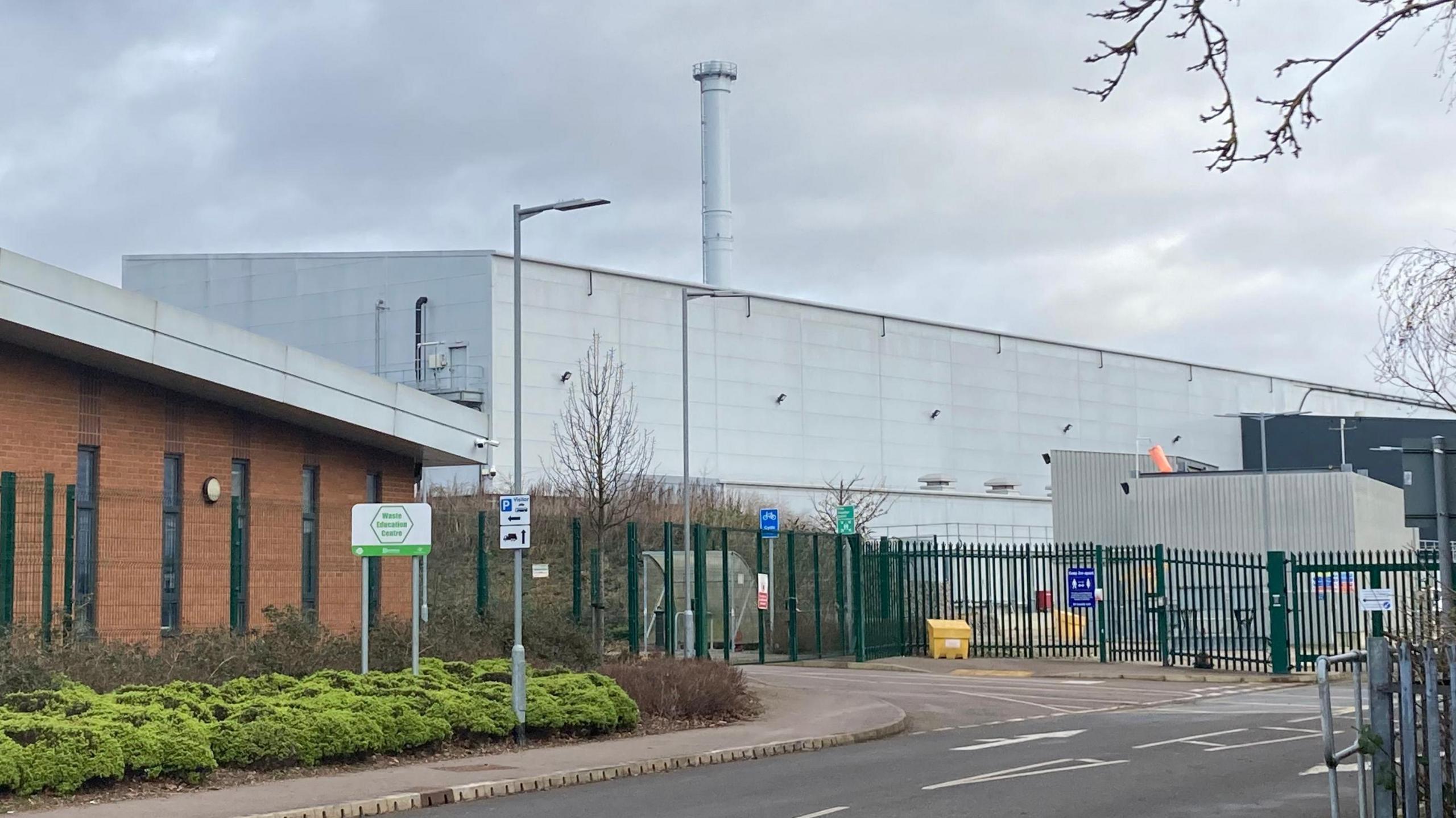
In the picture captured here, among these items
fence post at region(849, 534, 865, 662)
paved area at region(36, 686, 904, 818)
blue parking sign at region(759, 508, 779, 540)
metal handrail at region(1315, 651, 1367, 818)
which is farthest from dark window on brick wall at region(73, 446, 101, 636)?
fence post at region(849, 534, 865, 662)

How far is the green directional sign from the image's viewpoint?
19406mm

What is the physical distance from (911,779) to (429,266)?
141 ft

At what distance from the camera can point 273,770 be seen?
15547 mm

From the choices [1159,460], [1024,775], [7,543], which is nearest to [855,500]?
[1159,460]

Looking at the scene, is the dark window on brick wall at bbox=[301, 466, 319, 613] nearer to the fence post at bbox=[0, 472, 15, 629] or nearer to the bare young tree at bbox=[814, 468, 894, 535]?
the fence post at bbox=[0, 472, 15, 629]

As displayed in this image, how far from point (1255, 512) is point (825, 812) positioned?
36.8 m

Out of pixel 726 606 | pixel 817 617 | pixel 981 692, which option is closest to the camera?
pixel 981 692

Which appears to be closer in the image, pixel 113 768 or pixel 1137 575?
pixel 113 768

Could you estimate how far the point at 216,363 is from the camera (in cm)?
2356

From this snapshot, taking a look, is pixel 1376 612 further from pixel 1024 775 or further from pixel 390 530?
pixel 390 530

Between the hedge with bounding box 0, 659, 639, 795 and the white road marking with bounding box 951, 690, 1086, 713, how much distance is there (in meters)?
7.64

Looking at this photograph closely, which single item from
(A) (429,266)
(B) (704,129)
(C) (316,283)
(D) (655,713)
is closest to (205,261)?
(C) (316,283)

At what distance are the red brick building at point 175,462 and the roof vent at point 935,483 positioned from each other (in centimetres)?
4030

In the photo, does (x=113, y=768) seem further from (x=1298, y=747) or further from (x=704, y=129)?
(x=704, y=129)
